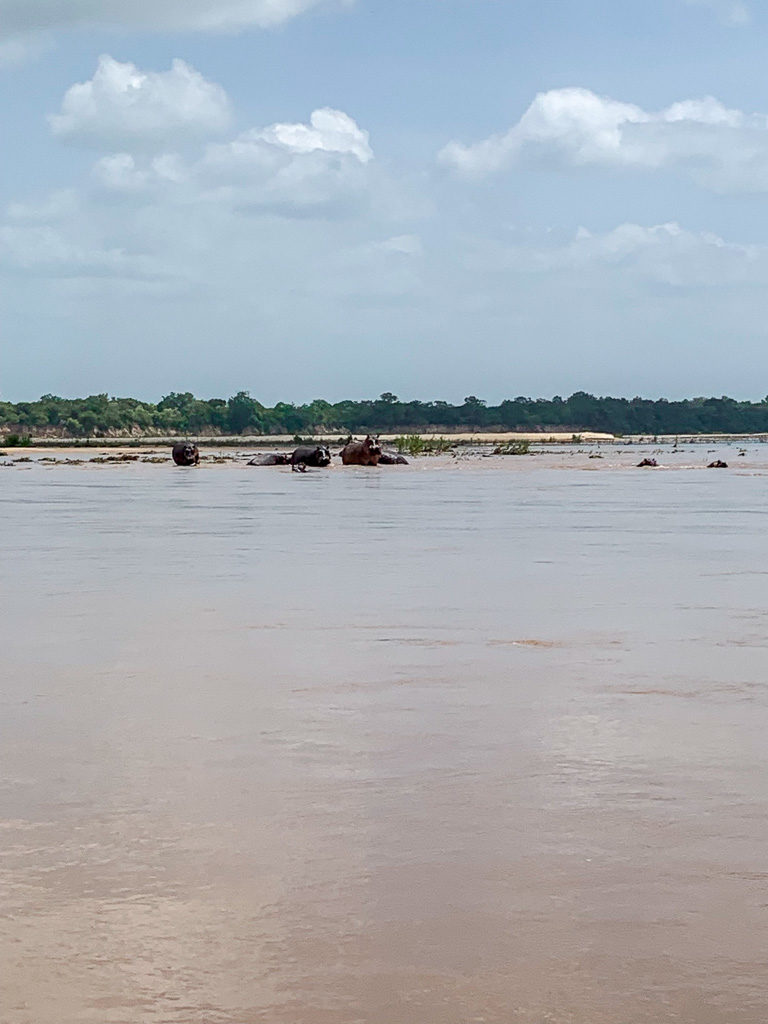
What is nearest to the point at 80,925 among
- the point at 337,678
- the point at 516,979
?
the point at 516,979

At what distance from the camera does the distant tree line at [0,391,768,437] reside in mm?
123000

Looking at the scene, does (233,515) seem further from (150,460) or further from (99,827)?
(150,460)

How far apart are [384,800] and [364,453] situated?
1672 inches

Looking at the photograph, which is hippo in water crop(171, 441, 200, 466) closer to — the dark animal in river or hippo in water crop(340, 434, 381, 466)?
the dark animal in river

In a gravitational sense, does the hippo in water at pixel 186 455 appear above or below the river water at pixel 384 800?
above

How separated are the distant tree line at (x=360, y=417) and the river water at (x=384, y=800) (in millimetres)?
112421

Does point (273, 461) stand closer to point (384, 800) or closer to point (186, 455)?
point (186, 455)

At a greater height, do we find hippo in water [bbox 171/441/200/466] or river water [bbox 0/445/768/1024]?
hippo in water [bbox 171/441/200/466]

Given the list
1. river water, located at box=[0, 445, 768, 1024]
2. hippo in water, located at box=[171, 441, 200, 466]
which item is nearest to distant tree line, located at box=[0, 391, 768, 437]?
hippo in water, located at box=[171, 441, 200, 466]

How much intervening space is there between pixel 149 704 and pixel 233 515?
15272 millimetres

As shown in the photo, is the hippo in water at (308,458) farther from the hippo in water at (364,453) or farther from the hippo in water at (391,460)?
the hippo in water at (391,460)

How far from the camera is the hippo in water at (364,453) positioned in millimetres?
47094

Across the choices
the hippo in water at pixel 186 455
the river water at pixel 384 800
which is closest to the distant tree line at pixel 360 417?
the hippo in water at pixel 186 455

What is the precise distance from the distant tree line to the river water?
369ft
